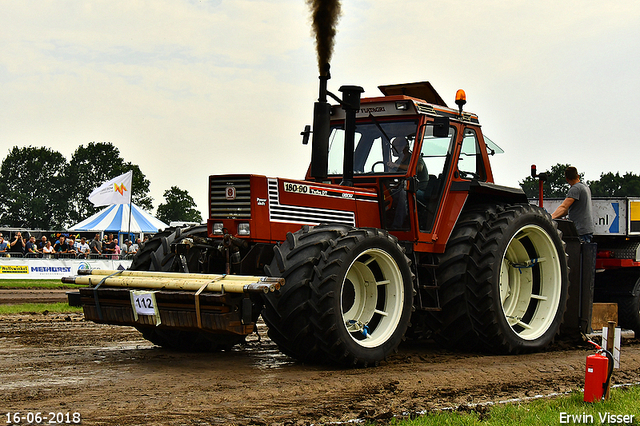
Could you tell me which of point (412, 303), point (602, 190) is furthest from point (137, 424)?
point (602, 190)

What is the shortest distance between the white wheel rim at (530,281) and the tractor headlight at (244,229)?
3.65 metres

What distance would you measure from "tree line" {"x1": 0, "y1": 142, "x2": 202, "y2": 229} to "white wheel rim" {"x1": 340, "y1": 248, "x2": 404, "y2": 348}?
83570 mm

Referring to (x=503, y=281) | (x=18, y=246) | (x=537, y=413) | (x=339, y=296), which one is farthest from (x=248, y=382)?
(x=18, y=246)

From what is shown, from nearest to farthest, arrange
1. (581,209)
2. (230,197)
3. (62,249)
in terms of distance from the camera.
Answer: (230,197)
(581,209)
(62,249)

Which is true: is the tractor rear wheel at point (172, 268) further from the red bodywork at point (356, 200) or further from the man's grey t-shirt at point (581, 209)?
the man's grey t-shirt at point (581, 209)

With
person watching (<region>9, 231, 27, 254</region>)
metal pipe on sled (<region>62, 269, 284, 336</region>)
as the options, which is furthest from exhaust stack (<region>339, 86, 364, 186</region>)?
person watching (<region>9, 231, 27, 254</region>)

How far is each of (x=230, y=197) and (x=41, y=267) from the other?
20015 millimetres

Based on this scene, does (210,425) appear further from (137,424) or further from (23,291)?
(23,291)

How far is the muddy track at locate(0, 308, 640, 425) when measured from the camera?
522 cm

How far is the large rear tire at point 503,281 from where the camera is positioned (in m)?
8.20

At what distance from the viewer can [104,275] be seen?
24.9 ft

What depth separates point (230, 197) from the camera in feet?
24.1

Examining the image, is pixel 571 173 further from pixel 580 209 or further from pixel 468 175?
pixel 468 175

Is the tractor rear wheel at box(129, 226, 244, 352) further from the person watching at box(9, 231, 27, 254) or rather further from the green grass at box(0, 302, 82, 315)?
the person watching at box(9, 231, 27, 254)
